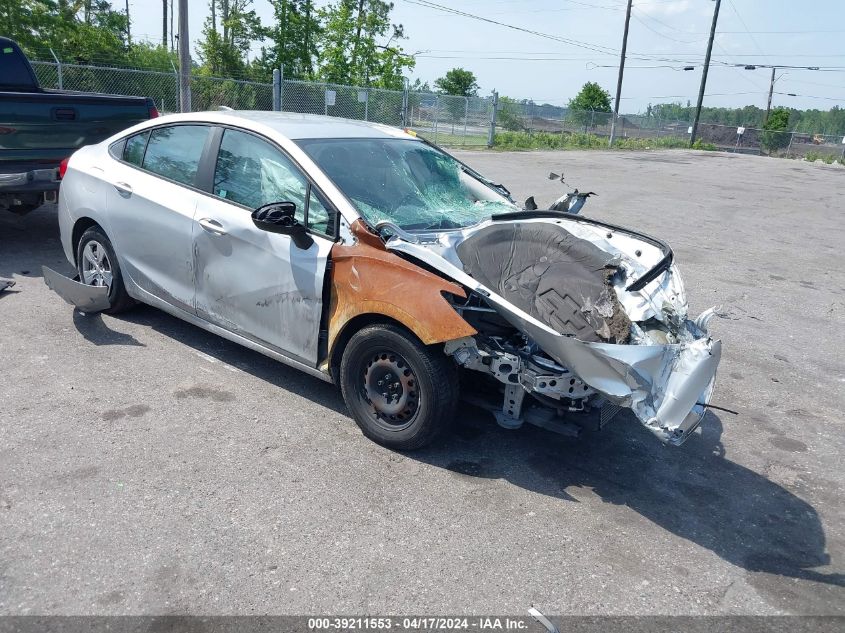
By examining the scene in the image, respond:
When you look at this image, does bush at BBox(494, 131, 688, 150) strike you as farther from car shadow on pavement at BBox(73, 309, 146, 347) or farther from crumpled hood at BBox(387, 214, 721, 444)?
A: crumpled hood at BBox(387, 214, 721, 444)

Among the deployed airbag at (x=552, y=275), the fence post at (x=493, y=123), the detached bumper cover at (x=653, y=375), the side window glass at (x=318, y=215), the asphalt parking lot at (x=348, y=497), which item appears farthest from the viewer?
the fence post at (x=493, y=123)

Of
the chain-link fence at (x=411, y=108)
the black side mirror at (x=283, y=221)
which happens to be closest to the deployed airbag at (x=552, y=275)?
the black side mirror at (x=283, y=221)

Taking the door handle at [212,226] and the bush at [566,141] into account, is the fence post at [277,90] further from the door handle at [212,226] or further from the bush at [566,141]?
the door handle at [212,226]

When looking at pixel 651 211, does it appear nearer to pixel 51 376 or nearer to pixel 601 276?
pixel 601 276

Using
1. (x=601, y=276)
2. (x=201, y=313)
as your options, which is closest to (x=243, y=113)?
(x=201, y=313)

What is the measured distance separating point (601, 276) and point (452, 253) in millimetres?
838

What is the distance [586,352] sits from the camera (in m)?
3.38

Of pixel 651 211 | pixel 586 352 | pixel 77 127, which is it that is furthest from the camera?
pixel 651 211

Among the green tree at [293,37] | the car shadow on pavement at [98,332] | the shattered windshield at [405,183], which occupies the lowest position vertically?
the car shadow on pavement at [98,332]

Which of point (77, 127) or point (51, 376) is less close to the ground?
point (77, 127)

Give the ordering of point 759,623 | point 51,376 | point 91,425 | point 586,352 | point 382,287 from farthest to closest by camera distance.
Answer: point 51,376
point 91,425
point 382,287
point 586,352
point 759,623

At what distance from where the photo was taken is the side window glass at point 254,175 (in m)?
4.39

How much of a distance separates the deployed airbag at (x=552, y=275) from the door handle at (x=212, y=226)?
158 cm

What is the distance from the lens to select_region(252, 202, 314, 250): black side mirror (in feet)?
13.4
